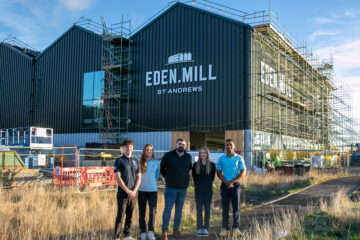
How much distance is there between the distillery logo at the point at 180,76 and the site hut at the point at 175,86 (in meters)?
0.08

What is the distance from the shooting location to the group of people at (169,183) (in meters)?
6.79

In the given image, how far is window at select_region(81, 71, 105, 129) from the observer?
1264 inches

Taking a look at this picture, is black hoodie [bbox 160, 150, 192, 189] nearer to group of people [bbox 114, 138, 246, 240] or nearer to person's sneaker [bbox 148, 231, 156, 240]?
group of people [bbox 114, 138, 246, 240]

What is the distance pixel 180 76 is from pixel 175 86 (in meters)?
0.91

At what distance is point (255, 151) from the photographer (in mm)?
25344

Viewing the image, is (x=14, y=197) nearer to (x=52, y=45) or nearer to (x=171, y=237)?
(x=171, y=237)

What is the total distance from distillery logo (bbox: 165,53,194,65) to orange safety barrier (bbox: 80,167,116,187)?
1467 centimetres

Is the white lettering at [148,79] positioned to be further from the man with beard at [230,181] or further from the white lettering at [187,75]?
the man with beard at [230,181]

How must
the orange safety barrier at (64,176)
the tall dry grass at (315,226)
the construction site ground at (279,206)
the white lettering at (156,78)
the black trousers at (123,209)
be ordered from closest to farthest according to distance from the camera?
the black trousers at (123,209), the tall dry grass at (315,226), the construction site ground at (279,206), the orange safety barrier at (64,176), the white lettering at (156,78)

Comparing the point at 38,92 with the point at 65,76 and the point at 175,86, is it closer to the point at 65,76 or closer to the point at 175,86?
the point at 65,76

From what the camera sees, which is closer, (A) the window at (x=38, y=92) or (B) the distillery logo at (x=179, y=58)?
(B) the distillery logo at (x=179, y=58)

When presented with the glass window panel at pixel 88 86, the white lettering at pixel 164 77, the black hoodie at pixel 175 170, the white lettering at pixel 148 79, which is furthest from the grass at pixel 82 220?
the glass window panel at pixel 88 86

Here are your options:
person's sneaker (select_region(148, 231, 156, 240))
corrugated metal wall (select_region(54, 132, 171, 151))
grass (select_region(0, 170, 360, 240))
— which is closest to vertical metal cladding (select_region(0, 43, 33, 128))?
corrugated metal wall (select_region(54, 132, 171, 151))

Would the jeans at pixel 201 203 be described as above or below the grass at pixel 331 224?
above
